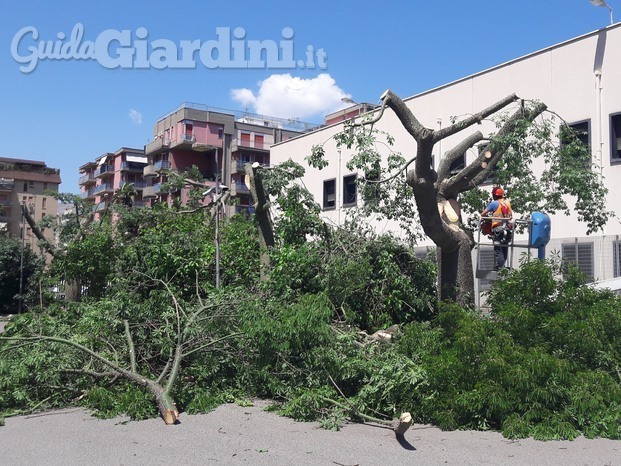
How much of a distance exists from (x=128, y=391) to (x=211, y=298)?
7.00ft

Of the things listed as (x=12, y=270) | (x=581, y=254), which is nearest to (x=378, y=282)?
(x=581, y=254)

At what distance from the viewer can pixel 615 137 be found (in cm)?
1873

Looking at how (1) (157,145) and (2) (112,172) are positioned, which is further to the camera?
(2) (112,172)

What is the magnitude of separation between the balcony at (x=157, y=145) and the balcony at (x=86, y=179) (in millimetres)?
24623

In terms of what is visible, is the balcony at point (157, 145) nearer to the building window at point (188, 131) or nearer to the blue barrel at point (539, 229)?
the building window at point (188, 131)

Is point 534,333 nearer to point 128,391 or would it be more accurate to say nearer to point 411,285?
point 411,285

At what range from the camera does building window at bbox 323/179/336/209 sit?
29547 mm

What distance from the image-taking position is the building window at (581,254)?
18.1 metres

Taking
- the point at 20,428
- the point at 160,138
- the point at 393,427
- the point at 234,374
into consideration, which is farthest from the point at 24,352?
the point at 160,138

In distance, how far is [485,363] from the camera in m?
6.94

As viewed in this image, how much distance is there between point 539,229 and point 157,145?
64428 millimetres

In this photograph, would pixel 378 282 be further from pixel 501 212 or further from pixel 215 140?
pixel 215 140

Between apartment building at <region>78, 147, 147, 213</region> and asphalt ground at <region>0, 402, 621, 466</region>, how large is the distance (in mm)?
72139

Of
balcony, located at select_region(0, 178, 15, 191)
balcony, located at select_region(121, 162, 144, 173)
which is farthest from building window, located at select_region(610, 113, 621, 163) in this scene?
balcony, located at select_region(0, 178, 15, 191)
